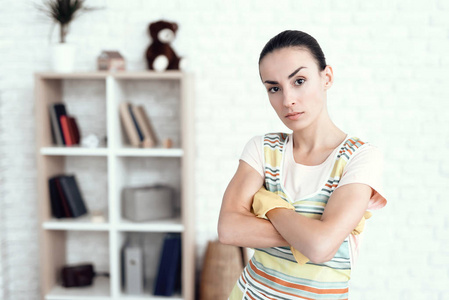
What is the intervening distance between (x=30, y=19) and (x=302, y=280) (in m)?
2.50

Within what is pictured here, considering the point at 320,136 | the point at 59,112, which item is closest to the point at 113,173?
the point at 59,112

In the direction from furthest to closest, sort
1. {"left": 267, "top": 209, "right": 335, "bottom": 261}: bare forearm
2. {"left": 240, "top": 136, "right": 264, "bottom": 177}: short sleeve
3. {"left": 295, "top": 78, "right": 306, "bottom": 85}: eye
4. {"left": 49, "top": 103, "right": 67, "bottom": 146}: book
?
{"left": 49, "top": 103, "right": 67, "bottom": 146}: book
{"left": 240, "top": 136, "right": 264, "bottom": 177}: short sleeve
{"left": 295, "top": 78, "right": 306, "bottom": 85}: eye
{"left": 267, "top": 209, "right": 335, "bottom": 261}: bare forearm

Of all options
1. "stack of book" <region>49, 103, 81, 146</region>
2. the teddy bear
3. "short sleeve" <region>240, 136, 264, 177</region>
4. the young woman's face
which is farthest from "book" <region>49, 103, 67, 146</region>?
the young woman's face

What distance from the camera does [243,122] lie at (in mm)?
2754

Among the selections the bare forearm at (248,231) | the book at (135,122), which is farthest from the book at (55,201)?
the bare forearm at (248,231)

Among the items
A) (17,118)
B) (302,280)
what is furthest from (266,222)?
(17,118)

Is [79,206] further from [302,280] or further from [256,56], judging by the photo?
[302,280]

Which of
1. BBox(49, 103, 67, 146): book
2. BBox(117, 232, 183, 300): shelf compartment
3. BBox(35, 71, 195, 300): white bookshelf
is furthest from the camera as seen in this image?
BBox(117, 232, 183, 300): shelf compartment

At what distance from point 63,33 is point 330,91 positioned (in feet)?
5.57

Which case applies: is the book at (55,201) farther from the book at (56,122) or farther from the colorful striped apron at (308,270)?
the colorful striped apron at (308,270)

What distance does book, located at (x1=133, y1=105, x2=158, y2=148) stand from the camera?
104 inches

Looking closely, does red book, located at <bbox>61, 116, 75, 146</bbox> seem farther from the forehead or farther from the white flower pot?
the forehead

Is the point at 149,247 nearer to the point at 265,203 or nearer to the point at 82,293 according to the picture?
the point at 82,293

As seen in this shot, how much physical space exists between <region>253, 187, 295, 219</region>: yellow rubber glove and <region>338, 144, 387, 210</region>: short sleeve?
165mm
